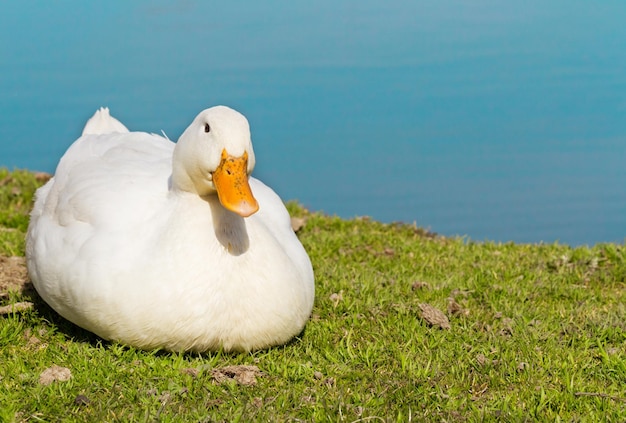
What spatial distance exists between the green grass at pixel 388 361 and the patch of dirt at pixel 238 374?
2.4 inches

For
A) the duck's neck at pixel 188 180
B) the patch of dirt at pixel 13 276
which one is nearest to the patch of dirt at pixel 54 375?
the duck's neck at pixel 188 180

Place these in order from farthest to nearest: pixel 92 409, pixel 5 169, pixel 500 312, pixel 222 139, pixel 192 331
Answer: pixel 5 169, pixel 500 312, pixel 192 331, pixel 222 139, pixel 92 409

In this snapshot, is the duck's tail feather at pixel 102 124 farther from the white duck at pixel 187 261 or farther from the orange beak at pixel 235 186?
the orange beak at pixel 235 186

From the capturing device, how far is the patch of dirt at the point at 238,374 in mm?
4738

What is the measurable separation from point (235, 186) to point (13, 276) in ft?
9.18

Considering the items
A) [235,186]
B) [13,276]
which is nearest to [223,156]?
[235,186]

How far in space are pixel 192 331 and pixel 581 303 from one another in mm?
3244

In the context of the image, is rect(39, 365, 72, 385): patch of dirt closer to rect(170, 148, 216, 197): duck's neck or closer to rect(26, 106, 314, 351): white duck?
rect(26, 106, 314, 351): white duck

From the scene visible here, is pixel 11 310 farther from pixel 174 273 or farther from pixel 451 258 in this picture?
pixel 451 258

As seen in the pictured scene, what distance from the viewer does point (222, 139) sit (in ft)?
15.3

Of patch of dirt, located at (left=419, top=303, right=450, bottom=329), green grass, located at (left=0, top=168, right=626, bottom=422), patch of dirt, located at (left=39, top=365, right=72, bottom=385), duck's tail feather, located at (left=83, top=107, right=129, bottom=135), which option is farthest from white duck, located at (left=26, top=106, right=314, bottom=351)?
duck's tail feather, located at (left=83, top=107, right=129, bottom=135)

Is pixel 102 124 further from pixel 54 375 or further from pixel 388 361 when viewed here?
pixel 388 361

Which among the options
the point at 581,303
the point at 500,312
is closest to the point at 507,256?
the point at 581,303

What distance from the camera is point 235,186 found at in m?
4.61
